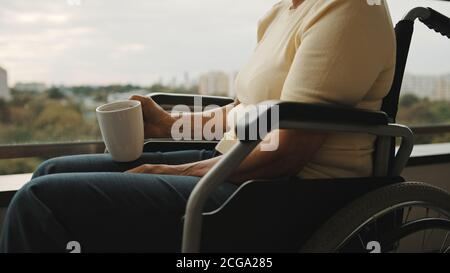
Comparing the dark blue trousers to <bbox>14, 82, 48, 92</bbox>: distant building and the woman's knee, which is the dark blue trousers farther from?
<bbox>14, 82, 48, 92</bbox>: distant building

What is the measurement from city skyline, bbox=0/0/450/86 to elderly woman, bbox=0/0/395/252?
715 millimetres

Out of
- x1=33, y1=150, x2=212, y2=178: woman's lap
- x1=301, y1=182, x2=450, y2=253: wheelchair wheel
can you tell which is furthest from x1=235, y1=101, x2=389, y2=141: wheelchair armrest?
x1=33, y1=150, x2=212, y2=178: woman's lap

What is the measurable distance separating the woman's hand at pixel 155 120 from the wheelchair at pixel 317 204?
1.68 feet

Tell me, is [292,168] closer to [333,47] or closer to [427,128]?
[333,47]

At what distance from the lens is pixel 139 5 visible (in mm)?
1461

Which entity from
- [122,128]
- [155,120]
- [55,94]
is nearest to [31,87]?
[55,94]

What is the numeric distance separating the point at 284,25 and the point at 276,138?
334mm

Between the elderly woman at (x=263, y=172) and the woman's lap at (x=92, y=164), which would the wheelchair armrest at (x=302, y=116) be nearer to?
the elderly woman at (x=263, y=172)

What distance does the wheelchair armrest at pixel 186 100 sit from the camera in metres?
1.28

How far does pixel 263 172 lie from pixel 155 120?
19.7 inches

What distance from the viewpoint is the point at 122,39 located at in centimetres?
146

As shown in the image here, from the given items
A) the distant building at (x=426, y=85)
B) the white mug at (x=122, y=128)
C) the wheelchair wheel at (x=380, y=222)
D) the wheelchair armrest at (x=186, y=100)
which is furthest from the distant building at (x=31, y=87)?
the distant building at (x=426, y=85)

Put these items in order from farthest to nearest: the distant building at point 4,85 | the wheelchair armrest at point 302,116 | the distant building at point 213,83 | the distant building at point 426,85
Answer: the distant building at point 426,85
the distant building at point 213,83
the distant building at point 4,85
the wheelchair armrest at point 302,116

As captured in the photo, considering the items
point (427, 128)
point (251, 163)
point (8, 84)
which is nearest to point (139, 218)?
point (251, 163)
